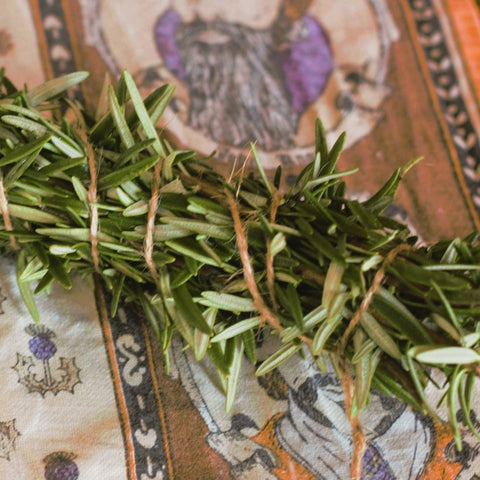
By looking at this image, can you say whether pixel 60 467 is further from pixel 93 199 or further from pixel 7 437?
pixel 93 199

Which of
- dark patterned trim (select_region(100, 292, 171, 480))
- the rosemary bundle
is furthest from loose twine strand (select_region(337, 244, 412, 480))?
dark patterned trim (select_region(100, 292, 171, 480))

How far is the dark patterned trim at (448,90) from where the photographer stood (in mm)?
727

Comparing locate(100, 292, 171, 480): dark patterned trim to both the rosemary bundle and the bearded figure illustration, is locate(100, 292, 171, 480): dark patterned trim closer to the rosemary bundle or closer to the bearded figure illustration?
the rosemary bundle

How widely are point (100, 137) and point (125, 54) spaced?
256mm

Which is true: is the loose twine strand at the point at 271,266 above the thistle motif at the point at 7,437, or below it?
above

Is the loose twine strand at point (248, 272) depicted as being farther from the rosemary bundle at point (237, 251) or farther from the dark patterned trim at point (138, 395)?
the dark patterned trim at point (138, 395)

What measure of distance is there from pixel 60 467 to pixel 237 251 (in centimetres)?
21

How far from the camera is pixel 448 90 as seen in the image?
0.76 meters

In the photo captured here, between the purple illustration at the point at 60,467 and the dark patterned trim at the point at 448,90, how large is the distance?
19.5 inches

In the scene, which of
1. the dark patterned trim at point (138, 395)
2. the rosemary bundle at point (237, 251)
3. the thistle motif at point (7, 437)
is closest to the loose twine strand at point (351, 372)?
the rosemary bundle at point (237, 251)

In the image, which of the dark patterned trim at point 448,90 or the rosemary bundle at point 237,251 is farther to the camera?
the dark patterned trim at point 448,90

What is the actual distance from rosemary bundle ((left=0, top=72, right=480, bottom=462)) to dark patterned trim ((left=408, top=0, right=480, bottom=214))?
284 millimetres

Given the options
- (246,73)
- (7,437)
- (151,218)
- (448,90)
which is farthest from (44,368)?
(448,90)

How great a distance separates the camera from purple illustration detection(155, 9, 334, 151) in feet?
2.35
